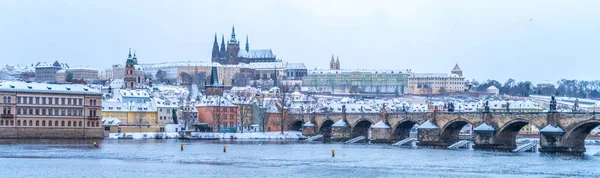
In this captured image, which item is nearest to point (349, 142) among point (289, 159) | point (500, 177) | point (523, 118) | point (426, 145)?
point (426, 145)

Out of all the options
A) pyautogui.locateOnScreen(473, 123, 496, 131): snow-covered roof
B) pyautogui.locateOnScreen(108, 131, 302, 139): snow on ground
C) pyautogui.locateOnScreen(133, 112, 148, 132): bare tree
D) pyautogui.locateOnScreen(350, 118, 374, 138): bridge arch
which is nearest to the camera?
pyautogui.locateOnScreen(473, 123, 496, 131): snow-covered roof

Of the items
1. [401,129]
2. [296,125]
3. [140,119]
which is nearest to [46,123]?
[140,119]

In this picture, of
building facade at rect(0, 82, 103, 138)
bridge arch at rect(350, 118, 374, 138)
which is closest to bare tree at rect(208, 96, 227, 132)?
bridge arch at rect(350, 118, 374, 138)

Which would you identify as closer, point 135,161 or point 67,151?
point 135,161

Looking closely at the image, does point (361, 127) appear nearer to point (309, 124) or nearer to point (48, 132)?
point (309, 124)

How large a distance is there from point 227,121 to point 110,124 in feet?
60.0

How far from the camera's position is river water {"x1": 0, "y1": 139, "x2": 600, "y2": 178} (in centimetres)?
5672

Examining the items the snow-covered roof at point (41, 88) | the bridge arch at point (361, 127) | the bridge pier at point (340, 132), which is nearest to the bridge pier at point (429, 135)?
the bridge arch at point (361, 127)

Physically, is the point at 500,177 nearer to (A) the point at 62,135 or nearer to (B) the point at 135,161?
(B) the point at 135,161

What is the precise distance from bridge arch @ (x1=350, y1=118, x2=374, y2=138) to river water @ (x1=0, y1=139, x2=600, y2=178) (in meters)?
26.3

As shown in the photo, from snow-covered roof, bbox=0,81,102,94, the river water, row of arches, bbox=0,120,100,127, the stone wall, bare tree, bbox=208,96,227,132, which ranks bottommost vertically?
the river water

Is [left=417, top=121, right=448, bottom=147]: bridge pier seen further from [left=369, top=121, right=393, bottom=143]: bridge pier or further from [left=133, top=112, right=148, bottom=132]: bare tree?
[left=133, top=112, right=148, bottom=132]: bare tree

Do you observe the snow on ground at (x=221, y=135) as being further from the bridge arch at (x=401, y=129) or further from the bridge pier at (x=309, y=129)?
the bridge arch at (x=401, y=129)

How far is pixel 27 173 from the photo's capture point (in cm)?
5419
